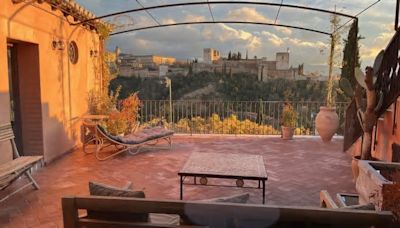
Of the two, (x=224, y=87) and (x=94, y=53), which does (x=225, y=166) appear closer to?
(x=94, y=53)

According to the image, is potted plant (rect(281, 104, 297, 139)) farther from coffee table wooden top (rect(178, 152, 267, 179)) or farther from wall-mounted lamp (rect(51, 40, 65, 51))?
wall-mounted lamp (rect(51, 40, 65, 51))

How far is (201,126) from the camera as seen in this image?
8.92 metres

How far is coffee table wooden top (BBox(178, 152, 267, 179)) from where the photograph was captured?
11.1ft

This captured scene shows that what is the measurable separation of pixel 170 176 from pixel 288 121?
4076mm

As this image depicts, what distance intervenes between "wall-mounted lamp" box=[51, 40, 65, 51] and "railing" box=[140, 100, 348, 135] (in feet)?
10.5

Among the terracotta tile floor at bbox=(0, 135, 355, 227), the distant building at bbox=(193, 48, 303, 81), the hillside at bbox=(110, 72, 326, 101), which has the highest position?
the distant building at bbox=(193, 48, 303, 81)

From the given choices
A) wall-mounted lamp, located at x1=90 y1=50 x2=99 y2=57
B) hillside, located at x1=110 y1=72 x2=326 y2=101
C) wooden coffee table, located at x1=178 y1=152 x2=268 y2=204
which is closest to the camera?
wooden coffee table, located at x1=178 y1=152 x2=268 y2=204

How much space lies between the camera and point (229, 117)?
898cm

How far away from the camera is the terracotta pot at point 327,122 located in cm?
714

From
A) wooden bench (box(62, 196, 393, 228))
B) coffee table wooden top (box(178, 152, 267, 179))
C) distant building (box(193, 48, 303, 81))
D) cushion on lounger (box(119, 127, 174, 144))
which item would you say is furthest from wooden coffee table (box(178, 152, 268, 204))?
distant building (box(193, 48, 303, 81))

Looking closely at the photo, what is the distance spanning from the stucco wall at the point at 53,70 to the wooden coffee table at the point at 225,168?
8.41 feet

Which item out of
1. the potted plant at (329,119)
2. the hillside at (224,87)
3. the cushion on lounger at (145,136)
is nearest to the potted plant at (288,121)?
the potted plant at (329,119)

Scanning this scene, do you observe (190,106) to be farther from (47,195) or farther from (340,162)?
(47,195)

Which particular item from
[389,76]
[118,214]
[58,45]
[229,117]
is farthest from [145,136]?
[118,214]
